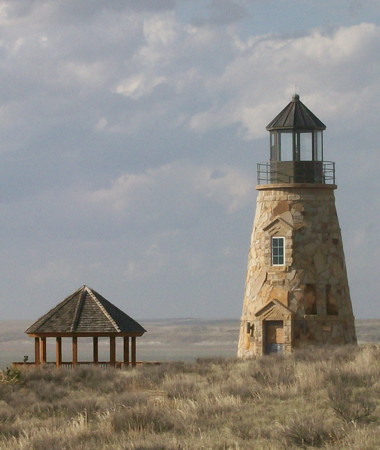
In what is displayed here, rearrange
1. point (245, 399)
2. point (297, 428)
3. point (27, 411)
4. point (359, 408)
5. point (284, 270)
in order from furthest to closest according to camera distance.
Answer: point (284, 270) < point (27, 411) < point (245, 399) < point (359, 408) < point (297, 428)

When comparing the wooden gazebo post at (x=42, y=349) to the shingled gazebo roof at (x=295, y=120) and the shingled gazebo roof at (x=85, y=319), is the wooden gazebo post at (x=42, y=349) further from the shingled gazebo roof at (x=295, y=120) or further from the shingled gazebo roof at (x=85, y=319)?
the shingled gazebo roof at (x=295, y=120)

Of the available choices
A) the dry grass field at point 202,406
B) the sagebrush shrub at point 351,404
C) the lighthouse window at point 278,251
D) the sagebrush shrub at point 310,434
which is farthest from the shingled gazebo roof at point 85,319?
the sagebrush shrub at point 310,434

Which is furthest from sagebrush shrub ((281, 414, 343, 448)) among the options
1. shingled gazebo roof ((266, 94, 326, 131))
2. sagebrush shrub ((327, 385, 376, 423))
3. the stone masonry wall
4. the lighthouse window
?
shingled gazebo roof ((266, 94, 326, 131))

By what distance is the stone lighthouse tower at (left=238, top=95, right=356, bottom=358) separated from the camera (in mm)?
42781

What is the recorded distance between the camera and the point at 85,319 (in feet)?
133

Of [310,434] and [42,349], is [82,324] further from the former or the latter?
[310,434]

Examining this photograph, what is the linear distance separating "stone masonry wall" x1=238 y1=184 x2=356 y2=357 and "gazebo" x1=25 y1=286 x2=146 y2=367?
4826 mm

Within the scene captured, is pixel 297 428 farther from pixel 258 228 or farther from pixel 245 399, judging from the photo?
pixel 258 228

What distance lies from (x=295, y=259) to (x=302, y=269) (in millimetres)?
418

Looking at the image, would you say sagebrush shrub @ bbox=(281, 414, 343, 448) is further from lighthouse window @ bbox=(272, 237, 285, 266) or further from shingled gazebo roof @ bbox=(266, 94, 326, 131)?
shingled gazebo roof @ bbox=(266, 94, 326, 131)

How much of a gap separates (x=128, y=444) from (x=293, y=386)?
6.11 metres

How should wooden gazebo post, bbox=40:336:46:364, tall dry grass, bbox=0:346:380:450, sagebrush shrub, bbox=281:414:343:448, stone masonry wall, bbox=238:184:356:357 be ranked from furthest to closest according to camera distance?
1. stone masonry wall, bbox=238:184:356:357
2. wooden gazebo post, bbox=40:336:46:364
3. tall dry grass, bbox=0:346:380:450
4. sagebrush shrub, bbox=281:414:343:448

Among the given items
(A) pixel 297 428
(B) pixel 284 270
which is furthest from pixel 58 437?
(B) pixel 284 270

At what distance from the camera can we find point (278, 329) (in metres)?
43.0
